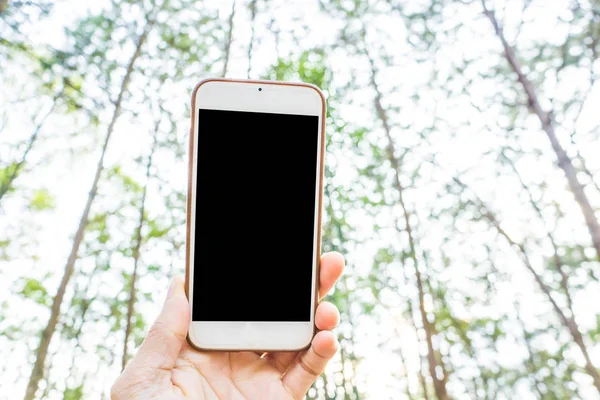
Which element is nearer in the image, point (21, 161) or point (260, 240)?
point (260, 240)

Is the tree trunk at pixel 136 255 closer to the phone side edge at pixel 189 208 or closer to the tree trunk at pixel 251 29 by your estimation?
the tree trunk at pixel 251 29

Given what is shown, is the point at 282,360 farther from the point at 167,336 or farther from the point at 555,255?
the point at 555,255

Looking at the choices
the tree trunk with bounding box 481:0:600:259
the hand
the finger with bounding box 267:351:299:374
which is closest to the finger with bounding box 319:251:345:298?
the hand

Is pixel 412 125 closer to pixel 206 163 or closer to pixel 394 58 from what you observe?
pixel 394 58

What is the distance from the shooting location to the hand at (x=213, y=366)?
0.72m

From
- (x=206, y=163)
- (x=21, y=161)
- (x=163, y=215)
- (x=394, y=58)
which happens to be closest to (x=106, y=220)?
(x=163, y=215)

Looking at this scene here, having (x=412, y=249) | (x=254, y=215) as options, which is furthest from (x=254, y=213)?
(x=412, y=249)

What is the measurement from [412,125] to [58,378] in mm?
2734

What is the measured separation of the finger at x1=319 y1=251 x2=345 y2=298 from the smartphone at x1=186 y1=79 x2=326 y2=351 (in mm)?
14

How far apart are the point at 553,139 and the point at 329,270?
189 cm

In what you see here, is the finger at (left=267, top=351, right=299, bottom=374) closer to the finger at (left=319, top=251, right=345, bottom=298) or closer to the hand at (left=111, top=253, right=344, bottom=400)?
the hand at (left=111, top=253, right=344, bottom=400)

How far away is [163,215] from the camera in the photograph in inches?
122

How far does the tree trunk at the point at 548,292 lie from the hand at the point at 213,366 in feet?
7.02

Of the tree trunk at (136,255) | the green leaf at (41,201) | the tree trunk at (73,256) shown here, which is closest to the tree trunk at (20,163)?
the green leaf at (41,201)
